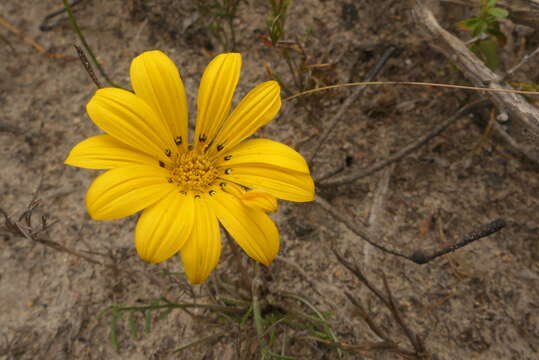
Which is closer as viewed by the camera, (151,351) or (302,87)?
(151,351)

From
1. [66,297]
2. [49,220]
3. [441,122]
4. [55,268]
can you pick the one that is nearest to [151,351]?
[66,297]

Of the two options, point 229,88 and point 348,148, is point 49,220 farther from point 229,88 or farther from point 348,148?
point 348,148

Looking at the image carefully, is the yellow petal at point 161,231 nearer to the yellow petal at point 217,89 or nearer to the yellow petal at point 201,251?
the yellow petal at point 201,251

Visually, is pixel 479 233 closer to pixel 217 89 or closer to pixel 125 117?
pixel 217 89

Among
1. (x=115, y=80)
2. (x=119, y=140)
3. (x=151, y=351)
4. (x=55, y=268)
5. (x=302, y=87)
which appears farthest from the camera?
(x=115, y=80)

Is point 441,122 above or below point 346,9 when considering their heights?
below

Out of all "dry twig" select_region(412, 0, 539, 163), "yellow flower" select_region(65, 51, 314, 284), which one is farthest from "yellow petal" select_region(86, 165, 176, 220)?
"dry twig" select_region(412, 0, 539, 163)

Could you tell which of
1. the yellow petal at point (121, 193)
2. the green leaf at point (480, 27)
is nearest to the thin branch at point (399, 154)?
the green leaf at point (480, 27)

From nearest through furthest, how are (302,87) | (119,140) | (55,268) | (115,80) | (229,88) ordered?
Answer: (119,140)
(229,88)
(55,268)
(302,87)
(115,80)
